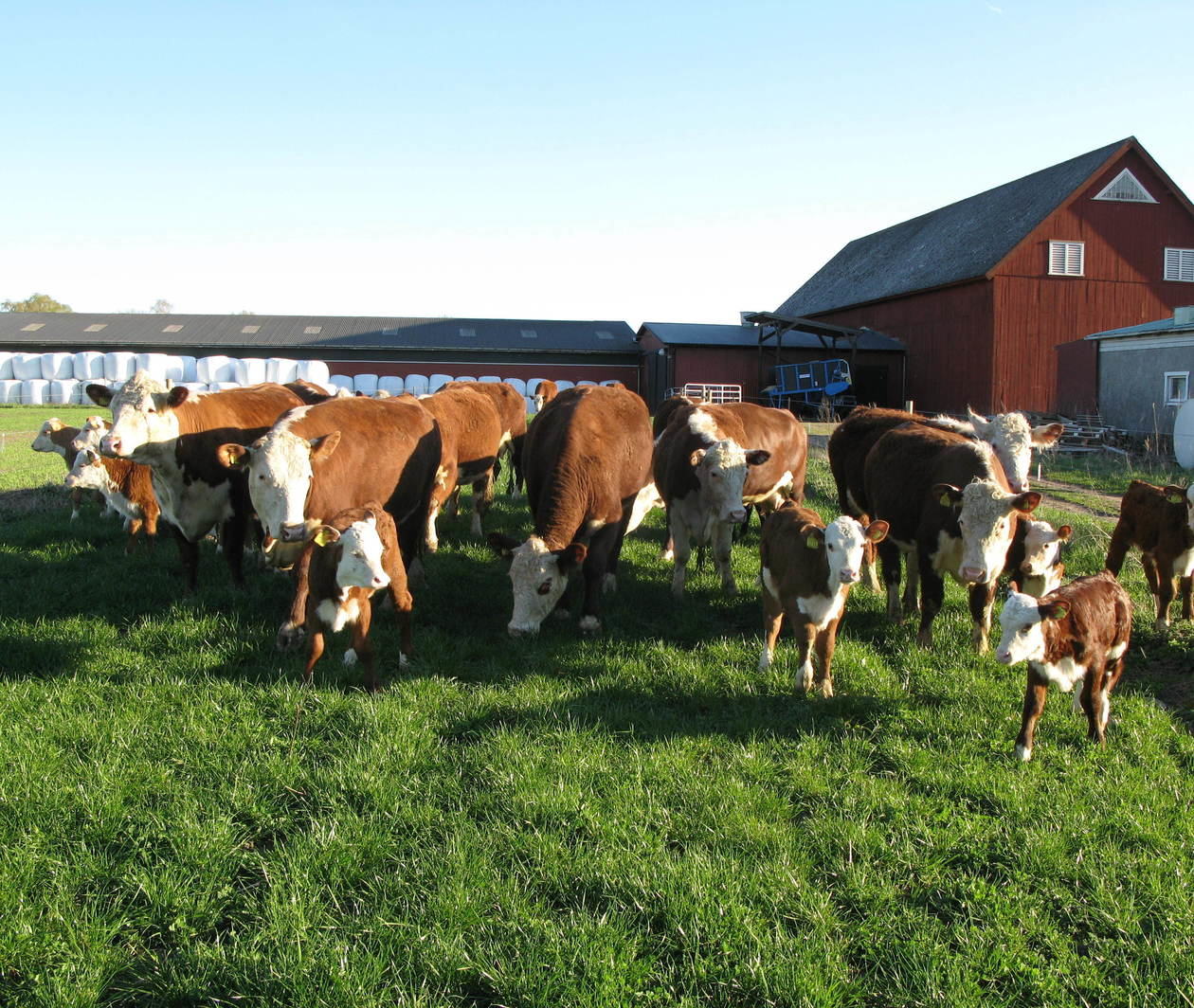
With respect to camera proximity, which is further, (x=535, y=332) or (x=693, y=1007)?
(x=535, y=332)

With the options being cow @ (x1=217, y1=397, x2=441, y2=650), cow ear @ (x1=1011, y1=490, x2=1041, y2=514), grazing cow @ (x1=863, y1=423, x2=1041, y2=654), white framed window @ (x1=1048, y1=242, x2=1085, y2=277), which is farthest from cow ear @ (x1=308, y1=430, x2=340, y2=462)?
white framed window @ (x1=1048, y1=242, x2=1085, y2=277)

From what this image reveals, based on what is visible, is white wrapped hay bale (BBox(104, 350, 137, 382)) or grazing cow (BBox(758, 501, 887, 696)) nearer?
grazing cow (BBox(758, 501, 887, 696))

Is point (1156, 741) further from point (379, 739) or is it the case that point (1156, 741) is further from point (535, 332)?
point (535, 332)

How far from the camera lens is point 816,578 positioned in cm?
630

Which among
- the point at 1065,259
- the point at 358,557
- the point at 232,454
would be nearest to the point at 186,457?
the point at 232,454

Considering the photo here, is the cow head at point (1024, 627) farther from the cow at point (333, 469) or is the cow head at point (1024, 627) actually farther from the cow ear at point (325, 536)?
the cow at point (333, 469)

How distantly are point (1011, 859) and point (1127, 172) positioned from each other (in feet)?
119

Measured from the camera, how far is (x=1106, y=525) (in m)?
11.6

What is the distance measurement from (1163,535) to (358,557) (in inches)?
249

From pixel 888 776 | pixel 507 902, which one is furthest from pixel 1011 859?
pixel 507 902

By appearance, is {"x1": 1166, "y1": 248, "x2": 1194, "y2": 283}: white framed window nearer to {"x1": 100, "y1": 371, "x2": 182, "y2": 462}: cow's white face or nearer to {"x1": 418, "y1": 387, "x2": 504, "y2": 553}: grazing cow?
{"x1": 418, "y1": 387, "x2": 504, "y2": 553}: grazing cow

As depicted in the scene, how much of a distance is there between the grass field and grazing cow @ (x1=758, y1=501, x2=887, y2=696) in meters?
0.30

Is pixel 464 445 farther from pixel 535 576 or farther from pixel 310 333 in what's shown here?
pixel 310 333

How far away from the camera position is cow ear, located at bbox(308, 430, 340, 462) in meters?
7.32
